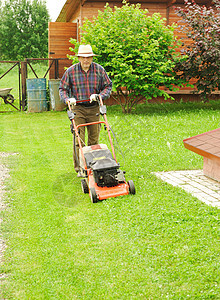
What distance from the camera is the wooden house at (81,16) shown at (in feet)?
49.4

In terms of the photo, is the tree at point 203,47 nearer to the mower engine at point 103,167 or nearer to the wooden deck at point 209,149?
the wooden deck at point 209,149

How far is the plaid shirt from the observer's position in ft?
19.4

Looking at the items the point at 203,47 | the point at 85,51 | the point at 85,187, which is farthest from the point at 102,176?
the point at 203,47

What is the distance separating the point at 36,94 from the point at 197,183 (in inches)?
367

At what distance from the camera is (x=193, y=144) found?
6059mm

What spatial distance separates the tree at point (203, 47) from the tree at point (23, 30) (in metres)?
26.8

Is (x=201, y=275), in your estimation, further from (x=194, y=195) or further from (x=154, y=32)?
(x=154, y=32)

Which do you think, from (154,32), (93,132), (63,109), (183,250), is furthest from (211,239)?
(63,109)

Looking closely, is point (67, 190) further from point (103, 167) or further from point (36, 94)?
point (36, 94)

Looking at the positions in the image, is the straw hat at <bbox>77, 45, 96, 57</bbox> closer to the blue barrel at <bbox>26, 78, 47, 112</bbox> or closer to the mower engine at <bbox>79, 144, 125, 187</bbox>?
the mower engine at <bbox>79, 144, 125, 187</bbox>

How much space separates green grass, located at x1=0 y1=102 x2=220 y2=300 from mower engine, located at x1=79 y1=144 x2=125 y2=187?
0.26 meters

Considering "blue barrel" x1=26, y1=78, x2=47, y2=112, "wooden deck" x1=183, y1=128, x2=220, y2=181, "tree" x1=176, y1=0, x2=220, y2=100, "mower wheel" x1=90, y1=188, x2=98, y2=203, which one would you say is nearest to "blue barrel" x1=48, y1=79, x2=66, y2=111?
"blue barrel" x1=26, y1=78, x2=47, y2=112

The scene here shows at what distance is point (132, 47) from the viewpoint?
40.3 feet

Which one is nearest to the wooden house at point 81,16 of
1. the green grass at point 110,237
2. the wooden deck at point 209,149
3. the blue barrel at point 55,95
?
the blue barrel at point 55,95
